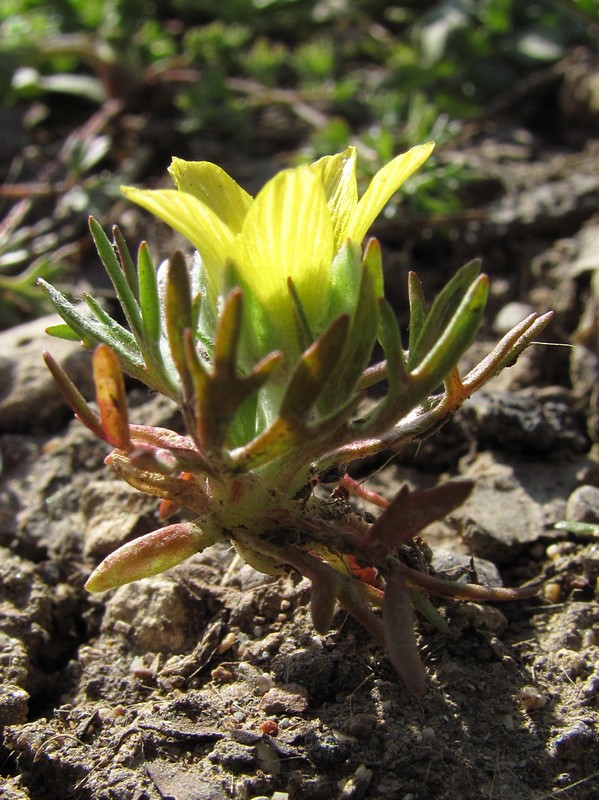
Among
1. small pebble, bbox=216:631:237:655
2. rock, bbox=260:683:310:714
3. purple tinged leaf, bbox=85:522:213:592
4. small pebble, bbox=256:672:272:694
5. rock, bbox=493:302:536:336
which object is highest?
purple tinged leaf, bbox=85:522:213:592

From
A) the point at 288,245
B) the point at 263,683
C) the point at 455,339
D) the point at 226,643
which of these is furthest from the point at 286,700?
the point at 288,245

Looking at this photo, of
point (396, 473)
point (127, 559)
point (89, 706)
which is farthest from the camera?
point (396, 473)

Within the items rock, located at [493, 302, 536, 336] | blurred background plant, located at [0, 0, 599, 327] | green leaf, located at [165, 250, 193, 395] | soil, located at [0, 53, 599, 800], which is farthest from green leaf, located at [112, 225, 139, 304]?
blurred background plant, located at [0, 0, 599, 327]

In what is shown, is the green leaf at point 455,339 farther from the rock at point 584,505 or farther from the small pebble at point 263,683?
the rock at point 584,505

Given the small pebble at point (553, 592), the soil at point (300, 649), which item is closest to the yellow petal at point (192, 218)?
the soil at point (300, 649)

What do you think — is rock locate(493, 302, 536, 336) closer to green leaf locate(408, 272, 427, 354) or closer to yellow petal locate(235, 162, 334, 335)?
green leaf locate(408, 272, 427, 354)

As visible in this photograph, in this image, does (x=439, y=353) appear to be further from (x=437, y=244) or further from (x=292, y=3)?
(x=292, y=3)

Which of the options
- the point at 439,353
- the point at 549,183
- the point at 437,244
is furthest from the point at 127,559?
the point at 549,183
